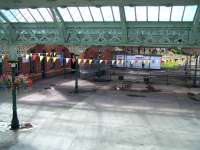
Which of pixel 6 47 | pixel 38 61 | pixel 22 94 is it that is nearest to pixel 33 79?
pixel 38 61

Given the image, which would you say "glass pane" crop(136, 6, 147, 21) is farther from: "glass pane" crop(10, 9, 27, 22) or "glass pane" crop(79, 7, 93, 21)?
"glass pane" crop(10, 9, 27, 22)

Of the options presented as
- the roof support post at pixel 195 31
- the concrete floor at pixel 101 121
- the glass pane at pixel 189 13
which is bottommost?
the concrete floor at pixel 101 121

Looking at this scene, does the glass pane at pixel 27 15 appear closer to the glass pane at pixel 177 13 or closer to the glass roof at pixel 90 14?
the glass roof at pixel 90 14

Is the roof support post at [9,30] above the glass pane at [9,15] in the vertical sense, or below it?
below

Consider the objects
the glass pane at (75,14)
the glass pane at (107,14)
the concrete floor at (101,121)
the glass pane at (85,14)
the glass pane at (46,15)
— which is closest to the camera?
the concrete floor at (101,121)

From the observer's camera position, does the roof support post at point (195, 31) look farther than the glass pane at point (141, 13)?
No

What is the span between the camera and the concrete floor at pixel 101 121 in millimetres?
14102

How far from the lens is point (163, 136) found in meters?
15.5

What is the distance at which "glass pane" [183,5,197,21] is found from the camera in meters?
20.2

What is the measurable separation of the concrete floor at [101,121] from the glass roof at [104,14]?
6.57 meters

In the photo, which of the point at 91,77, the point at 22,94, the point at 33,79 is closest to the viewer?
the point at 22,94

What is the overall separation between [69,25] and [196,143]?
13595mm

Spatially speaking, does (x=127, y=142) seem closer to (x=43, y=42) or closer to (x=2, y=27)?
(x=43, y=42)

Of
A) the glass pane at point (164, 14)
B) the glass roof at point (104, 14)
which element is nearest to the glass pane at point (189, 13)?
the glass roof at point (104, 14)
